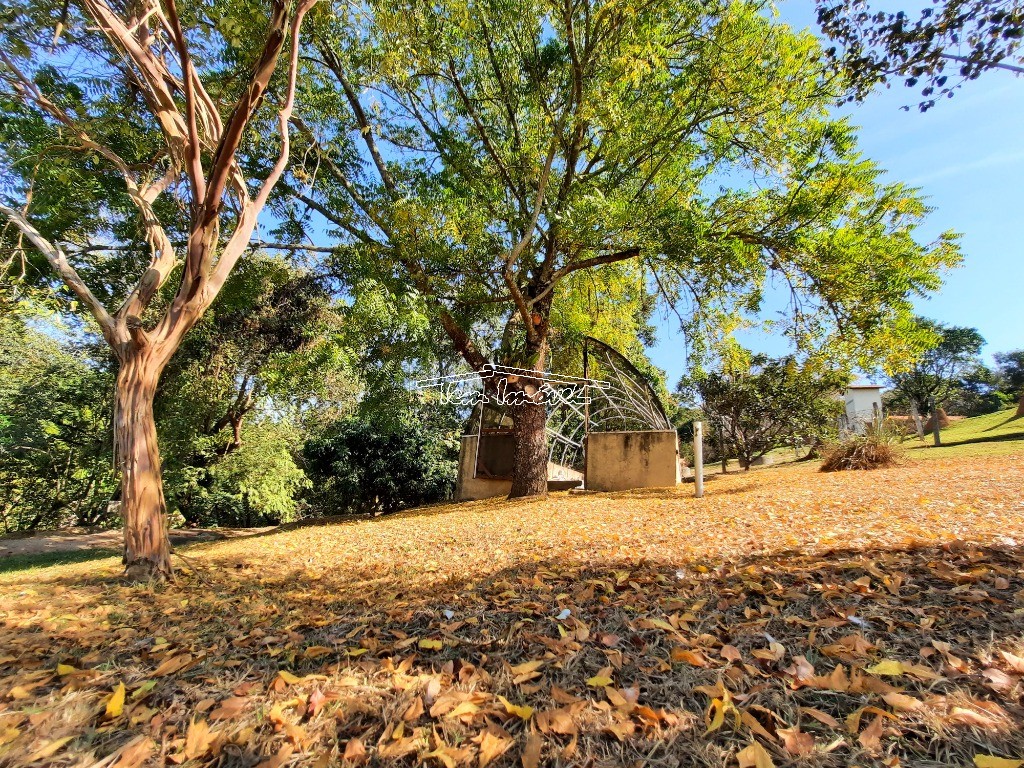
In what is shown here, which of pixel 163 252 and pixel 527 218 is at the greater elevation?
pixel 527 218

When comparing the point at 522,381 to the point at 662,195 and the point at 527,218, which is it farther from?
the point at 662,195

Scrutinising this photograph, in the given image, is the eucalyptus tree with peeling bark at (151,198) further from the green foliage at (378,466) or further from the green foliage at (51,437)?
the green foliage at (51,437)

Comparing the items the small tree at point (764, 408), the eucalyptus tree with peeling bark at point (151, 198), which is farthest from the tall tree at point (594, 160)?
the small tree at point (764, 408)

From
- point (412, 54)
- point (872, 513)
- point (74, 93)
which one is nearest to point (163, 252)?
point (74, 93)

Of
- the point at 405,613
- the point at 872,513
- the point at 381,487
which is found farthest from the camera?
the point at 381,487

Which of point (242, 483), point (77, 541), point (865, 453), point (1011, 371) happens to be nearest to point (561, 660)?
point (865, 453)

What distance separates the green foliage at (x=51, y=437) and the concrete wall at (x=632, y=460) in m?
12.5

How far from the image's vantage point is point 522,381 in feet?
30.1

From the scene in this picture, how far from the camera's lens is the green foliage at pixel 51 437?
13.5 meters

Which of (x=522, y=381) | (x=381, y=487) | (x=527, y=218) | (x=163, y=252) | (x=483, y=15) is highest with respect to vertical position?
(x=483, y=15)

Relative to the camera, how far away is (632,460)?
10.1 m

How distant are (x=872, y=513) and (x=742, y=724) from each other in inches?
159

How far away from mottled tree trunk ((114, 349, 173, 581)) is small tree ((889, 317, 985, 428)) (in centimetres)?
2079

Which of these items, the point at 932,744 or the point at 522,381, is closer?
the point at 932,744
